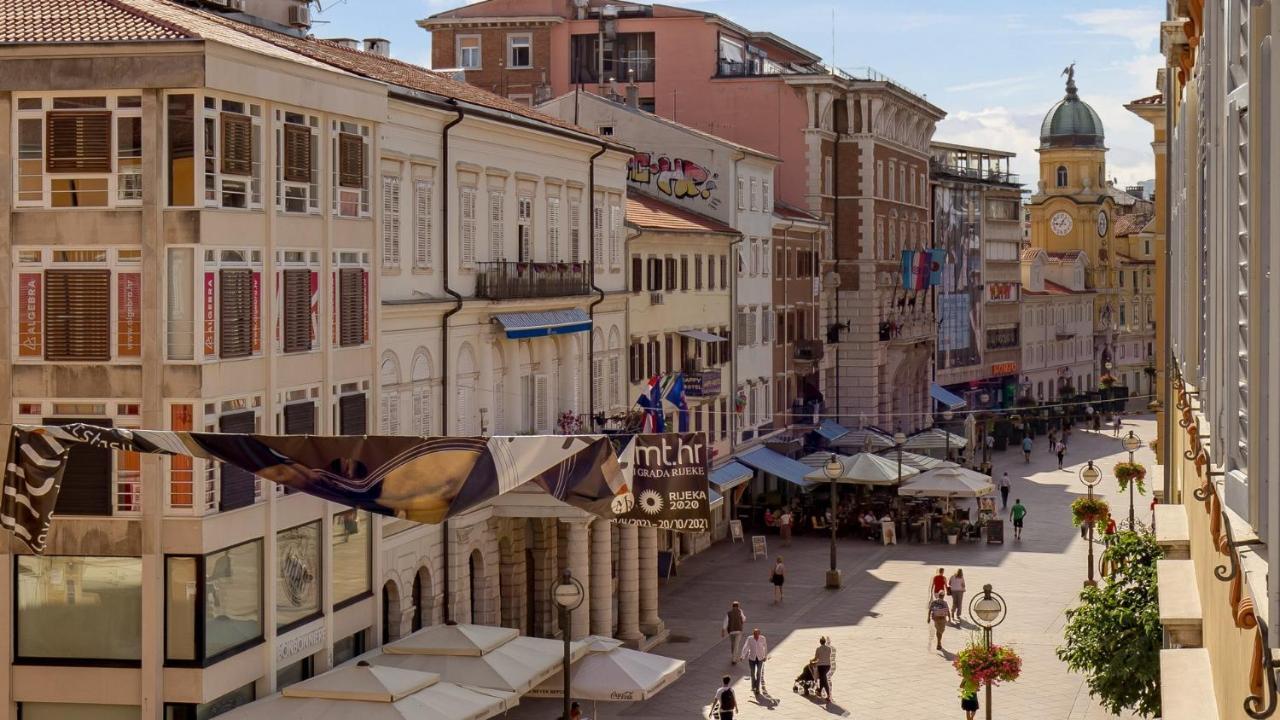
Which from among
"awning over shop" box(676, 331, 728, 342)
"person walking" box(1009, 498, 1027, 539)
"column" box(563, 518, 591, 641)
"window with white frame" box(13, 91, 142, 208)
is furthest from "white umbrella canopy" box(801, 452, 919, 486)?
"window with white frame" box(13, 91, 142, 208)

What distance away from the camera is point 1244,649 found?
23.8 feet

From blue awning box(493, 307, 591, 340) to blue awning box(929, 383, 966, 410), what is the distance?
164 ft

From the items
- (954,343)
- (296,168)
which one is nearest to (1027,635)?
(296,168)

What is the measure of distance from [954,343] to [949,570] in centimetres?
4684

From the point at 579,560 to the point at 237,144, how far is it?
14.9 meters

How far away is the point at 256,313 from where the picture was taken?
25906 millimetres

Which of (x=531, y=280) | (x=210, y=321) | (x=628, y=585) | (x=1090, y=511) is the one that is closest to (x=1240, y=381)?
(x=210, y=321)

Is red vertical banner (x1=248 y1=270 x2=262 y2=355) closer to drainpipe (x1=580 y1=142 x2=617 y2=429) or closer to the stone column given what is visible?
the stone column

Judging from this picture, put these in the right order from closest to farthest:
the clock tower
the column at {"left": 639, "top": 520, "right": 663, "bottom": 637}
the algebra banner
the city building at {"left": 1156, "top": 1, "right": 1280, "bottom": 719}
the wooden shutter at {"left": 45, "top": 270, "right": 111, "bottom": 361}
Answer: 1. the city building at {"left": 1156, "top": 1, "right": 1280, "bottom": 719}
2. the algebra banner
3. the wooden shutter at {"left": 45, "top": 270, "right": 111, "bottom": 361}
4. the column at {"left": 639, "top": 520, "right": 663, "bottom": 637}
5. the clock tower

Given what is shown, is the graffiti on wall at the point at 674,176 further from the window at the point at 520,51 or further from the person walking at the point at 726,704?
the person walking at the point at 726,704

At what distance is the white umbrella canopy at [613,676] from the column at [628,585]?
7.67 metres

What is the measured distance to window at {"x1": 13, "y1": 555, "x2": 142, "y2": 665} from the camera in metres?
24.6

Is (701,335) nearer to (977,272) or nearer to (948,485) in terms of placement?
(948,485)

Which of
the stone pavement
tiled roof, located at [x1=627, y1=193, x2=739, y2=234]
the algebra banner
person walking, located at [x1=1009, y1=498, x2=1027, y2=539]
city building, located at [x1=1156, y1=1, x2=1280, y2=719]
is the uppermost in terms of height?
tiled roof, located at [x1=627, y1=193, x2=739, y2=234]
